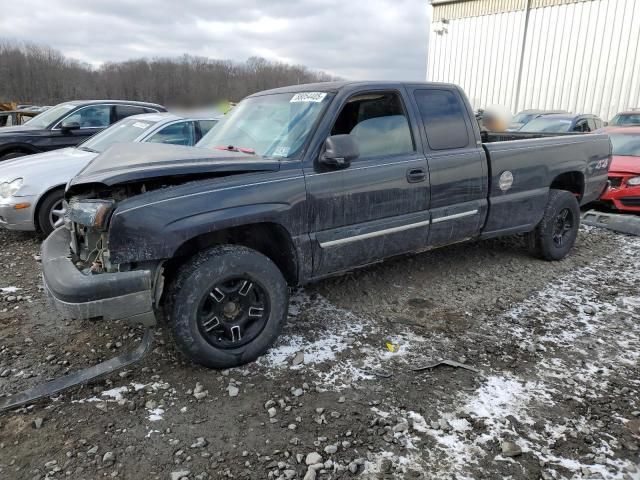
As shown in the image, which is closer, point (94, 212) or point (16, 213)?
point (94, 212)

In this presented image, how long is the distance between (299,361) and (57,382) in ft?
4.82

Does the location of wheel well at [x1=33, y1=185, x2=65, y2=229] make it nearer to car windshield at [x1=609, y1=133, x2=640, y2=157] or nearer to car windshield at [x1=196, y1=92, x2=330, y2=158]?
car windshield at [x1=196, y1=92, x2=330, y2=158]

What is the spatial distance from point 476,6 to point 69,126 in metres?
Result: 22.8

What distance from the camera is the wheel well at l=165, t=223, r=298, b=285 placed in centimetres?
305

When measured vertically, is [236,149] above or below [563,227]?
above

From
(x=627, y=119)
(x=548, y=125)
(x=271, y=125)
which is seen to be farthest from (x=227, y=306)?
(x=627, y=119)

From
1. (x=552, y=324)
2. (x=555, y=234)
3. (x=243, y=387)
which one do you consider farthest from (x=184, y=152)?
(x=555, y=234)

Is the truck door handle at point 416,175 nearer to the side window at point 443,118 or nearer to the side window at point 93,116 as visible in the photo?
the side window at point 443,118

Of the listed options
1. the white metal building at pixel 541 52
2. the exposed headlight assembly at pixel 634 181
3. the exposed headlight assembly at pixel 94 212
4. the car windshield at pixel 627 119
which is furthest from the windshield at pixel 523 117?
the exposed headlight assembly at pixel 94 212

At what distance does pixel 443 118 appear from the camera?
13.5 feet

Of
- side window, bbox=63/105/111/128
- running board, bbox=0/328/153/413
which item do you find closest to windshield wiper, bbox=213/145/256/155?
running board, bbox=0/328/153/413

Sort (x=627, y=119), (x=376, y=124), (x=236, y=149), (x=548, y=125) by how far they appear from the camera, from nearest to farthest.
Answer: (x=236, y=149)
(x=376, y=124)
(x=548, y=125)
(x=627, y=119)

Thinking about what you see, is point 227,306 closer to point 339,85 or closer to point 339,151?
point 339,151

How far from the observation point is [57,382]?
2.77 meters
